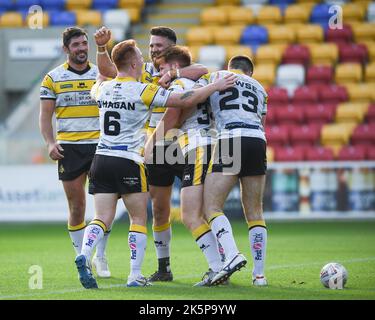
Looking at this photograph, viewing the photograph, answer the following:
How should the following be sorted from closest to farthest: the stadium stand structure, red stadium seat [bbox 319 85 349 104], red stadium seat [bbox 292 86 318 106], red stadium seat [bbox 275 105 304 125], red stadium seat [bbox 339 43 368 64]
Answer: the stadium stand structure → red stadium seat [bbox 275 105 304 125] → red stadium seat [bbox 292 86 318 106] → red stadium seat [bbox 319 85 349 104] → red stadium seat [bbox 339 43 368 64]

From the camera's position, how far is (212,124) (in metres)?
8.43

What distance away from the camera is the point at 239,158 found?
26.1ft

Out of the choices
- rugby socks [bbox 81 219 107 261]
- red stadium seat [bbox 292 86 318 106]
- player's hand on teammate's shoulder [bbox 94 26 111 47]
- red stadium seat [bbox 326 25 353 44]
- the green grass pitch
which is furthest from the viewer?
red stadium seat [bbox 326 25 353 44]

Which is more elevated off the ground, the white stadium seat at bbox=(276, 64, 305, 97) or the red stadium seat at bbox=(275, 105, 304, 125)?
the white stadium seat at bbox=(276, 64, 305, 97)

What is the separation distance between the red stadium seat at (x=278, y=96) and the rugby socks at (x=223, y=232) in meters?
12.5

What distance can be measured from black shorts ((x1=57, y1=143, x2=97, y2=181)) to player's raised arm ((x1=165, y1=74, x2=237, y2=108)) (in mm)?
1736

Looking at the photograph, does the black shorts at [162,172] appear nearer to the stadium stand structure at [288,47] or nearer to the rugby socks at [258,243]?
the rugby socks at [258,243]

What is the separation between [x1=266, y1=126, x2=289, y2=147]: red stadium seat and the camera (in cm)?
1950

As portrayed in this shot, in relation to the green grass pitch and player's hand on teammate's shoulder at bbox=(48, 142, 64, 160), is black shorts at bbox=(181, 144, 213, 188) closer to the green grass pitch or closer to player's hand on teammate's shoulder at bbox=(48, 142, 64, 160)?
the green grass pitch

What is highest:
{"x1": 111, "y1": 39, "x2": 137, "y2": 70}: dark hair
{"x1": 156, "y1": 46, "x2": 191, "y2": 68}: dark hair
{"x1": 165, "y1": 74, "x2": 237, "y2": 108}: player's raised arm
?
{"x1": 156, "y1": 46, "x2": 191, "y2": 68}: dark hair

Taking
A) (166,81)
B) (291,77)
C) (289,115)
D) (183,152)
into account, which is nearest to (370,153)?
(289,115)

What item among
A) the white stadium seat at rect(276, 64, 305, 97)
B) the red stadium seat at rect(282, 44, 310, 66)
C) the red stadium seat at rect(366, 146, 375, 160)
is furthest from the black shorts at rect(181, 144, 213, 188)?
the red stadium seat at rect(282, 44, 310, 66)

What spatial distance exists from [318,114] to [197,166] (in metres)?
12.3
